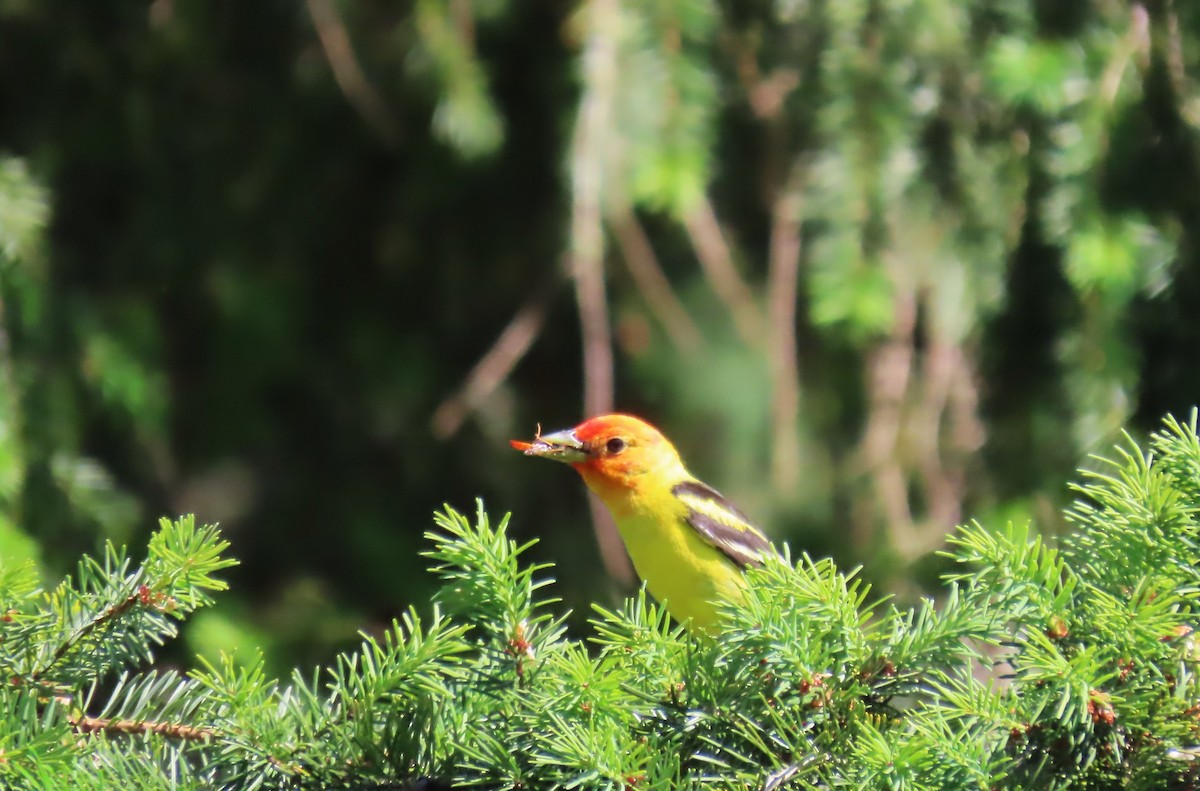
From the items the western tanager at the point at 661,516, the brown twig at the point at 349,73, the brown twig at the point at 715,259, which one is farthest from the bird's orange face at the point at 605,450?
the brown twig at the point at 349,73

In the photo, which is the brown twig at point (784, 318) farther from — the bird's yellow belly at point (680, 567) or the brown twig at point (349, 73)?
the brown twig at point (349, 73)

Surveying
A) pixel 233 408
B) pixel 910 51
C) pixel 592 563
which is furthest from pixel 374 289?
pixel 910 51

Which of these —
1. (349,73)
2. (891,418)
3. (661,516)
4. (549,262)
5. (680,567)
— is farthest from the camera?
(549,262)

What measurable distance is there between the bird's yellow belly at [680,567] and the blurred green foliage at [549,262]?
63cm

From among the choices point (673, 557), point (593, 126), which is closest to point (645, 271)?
point (593, 126)

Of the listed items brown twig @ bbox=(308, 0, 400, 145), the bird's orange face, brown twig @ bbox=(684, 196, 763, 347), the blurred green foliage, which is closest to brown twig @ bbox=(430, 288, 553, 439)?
the blurred green foliage

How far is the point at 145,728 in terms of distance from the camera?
1.42 metres

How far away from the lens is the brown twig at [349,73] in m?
3.29

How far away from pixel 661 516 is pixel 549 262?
146cm

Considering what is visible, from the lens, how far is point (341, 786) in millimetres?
1381

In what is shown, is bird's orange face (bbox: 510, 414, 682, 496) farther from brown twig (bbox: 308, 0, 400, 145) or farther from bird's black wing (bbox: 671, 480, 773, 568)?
brown twig (bbox: 308, 0, 400, 145)

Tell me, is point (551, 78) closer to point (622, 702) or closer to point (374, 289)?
point (374, 289)

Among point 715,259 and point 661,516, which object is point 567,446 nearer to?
point 661,516

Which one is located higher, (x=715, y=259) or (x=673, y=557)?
(x=715, y=259)
